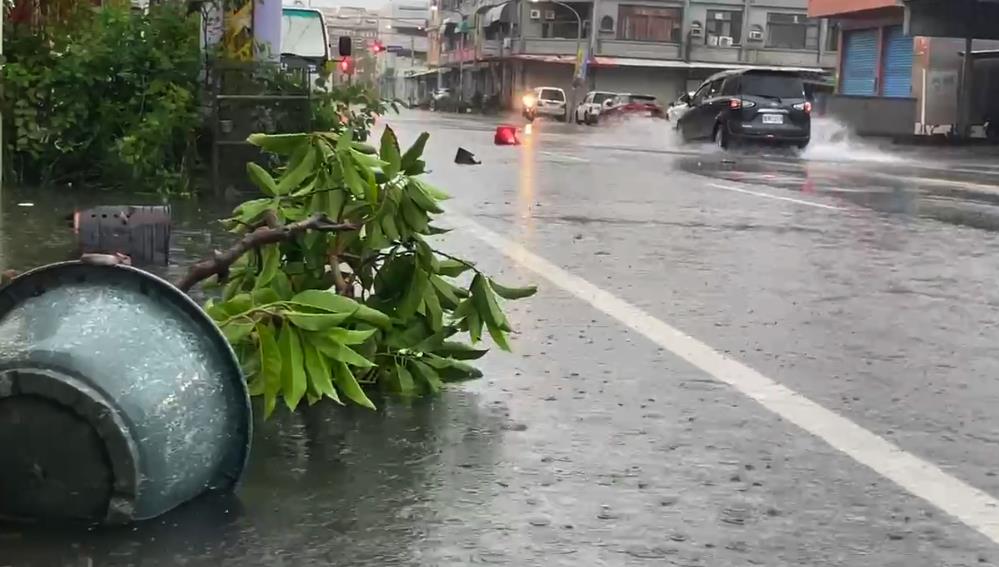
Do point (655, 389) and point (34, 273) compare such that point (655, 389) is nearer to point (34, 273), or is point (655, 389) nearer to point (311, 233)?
point (311, 233)

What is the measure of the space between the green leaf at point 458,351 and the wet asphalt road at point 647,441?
0.14 m

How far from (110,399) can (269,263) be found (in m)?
1.59

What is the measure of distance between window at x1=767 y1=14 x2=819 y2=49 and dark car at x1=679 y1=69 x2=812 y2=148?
48.7 m

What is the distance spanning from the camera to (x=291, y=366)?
4.14m

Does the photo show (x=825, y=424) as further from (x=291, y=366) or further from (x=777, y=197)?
(x=777, y=197)

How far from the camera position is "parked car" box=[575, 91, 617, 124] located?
52031mm

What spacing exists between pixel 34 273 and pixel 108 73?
7953mm

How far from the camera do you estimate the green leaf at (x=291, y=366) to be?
4.14 metres

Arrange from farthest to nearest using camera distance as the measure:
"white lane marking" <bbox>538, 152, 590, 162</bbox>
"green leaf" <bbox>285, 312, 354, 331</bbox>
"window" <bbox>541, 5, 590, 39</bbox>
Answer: "window" <bbox>541, 5, 590, 39</bbox> → "white lane marking" <bbox>538, 152, 590, 162</bbox> → "green leaf" <bbox>285, 312, 354, 331</bbox>

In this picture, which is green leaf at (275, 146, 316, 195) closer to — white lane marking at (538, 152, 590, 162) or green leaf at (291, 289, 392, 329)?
green leaf at (291, 289, 392, 329)

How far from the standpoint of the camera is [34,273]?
3553 mm

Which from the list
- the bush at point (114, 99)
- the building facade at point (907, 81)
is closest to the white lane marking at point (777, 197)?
the bush at point (114, 99)

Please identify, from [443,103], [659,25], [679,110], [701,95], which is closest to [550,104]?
[659,25]

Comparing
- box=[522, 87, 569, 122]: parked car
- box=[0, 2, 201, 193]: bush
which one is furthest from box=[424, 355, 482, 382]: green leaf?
box=[522, 87, 569, 122]: parked car
